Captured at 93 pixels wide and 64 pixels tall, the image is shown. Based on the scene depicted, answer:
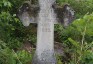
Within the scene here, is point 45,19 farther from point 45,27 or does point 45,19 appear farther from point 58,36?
point 58,36

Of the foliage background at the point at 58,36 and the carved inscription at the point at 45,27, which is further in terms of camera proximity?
the foliage background at the point at 58,36

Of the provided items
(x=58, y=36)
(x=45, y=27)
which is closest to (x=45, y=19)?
(x=45, y=27)

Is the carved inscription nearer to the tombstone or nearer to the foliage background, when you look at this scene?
the tombstone

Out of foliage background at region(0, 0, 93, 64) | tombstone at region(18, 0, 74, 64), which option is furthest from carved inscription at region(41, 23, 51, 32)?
foliage background at region(0, 0, 93, 64)

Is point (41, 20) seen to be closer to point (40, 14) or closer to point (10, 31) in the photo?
point (40, 14)

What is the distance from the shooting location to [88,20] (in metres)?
7.03

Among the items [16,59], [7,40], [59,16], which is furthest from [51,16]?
[7,40]

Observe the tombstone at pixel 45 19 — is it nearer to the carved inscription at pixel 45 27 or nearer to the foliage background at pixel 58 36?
the carved inscription at pixel 45 27

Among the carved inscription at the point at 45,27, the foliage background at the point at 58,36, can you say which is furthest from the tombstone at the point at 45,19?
the foliage background at the point at 58,36

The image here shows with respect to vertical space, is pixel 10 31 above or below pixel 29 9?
below

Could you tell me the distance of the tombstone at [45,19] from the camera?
6.66m

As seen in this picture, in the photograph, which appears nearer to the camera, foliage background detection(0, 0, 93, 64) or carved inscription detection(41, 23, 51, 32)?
carved inscription detection(41, 23, 51, 32)

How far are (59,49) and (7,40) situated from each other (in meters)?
1.26

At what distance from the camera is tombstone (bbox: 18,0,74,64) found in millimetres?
6664
